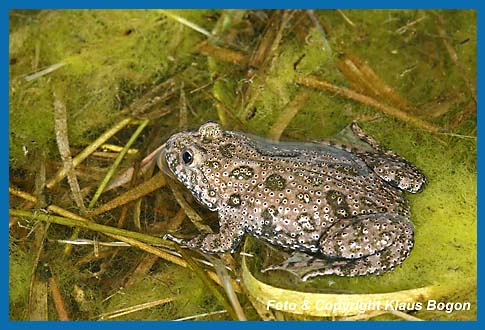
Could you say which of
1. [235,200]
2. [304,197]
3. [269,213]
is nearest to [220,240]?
[235,200]

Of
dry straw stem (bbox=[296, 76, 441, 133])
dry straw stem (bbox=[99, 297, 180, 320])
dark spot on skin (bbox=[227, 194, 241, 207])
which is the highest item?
dry straw stem (bbox=[296, 76, 441, 133])

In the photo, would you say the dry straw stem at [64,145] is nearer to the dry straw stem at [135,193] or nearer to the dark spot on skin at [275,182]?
the dry straw stem at [135,193]

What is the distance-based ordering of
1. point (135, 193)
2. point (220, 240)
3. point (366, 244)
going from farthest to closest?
1. point (135, 193)
2. point (220, 240)
3. point (366, 244)

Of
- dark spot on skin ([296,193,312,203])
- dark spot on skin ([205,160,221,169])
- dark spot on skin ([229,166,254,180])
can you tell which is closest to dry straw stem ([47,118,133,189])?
dark spot on skin ([205,160,221,169])

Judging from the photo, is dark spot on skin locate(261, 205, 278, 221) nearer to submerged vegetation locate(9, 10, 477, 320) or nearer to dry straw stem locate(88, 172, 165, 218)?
submerged vegetation locate(9, 10, 477, 320)

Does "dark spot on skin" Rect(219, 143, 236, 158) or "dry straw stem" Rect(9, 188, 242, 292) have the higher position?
"dark spot on skin" Rect(219, 143, 236, 158)

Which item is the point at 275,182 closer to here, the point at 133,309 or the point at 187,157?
the point at 187,157
